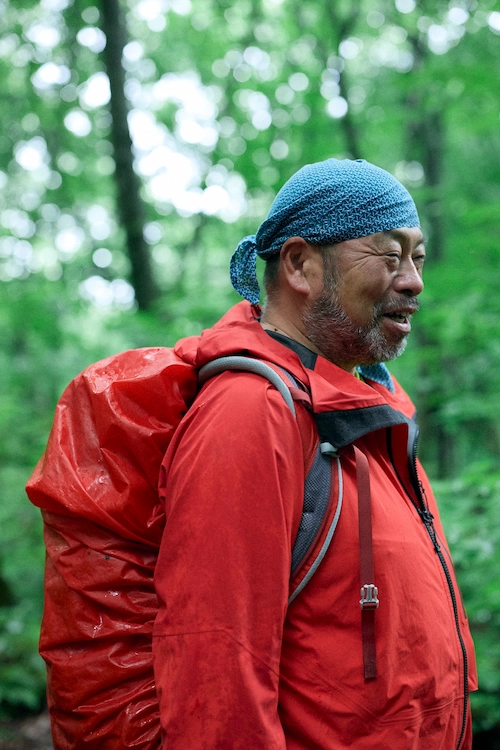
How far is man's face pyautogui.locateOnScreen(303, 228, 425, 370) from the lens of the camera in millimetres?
1923

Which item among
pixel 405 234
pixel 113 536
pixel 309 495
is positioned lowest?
pixel 113 536

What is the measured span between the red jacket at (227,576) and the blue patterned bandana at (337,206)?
0.34m

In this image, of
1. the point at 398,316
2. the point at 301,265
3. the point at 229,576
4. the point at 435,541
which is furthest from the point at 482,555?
the point at 229,576

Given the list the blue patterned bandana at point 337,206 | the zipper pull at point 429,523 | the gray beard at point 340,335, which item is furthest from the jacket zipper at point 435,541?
the blue patterned bandana at point 337,206

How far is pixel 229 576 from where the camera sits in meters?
1.46

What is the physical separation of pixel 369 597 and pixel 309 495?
0.28 m

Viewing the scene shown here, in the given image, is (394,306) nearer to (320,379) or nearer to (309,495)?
(320,379)

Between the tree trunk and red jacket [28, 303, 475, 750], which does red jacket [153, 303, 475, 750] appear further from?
the tree trunk

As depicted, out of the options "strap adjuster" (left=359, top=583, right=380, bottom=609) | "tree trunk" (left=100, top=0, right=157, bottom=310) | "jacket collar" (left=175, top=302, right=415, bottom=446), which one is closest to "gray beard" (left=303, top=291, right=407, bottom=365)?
"jacket collar" (left=175, top=302, right=415, bottom=446)

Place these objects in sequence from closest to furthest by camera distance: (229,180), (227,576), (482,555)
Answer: (227,576), (482,555), (229,180)

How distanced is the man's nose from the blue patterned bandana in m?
0.12

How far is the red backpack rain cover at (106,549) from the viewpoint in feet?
5.43

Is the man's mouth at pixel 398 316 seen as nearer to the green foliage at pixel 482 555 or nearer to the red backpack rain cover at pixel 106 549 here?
the red backpack rain cover at pixel 106 549

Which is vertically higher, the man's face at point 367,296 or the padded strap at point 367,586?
the man's face at point 367,296
